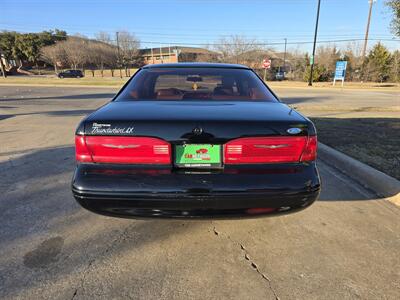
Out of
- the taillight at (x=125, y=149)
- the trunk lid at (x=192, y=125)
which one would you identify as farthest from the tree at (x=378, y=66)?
the taillight at (x=125, y=149)

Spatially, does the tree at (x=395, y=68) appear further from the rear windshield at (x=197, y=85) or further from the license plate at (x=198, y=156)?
the license plate at (x=198, y=156)

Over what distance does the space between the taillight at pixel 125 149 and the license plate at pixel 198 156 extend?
→ 3.3 inches

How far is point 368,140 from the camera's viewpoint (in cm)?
586

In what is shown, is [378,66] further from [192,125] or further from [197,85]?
[192,125]

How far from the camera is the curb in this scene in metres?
3.61

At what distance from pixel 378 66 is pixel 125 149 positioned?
43.3 meters

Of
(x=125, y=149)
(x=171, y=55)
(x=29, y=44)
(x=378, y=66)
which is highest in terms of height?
(x=29, y=44)

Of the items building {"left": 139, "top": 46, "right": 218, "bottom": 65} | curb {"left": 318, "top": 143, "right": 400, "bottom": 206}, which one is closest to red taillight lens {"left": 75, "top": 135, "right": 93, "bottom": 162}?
curb {"left": 318, "top": 143, "right": 400, "bottom": 206}

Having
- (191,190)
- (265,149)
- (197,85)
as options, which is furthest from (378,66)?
(191,190)

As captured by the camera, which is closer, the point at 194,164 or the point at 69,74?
the point at 194,164

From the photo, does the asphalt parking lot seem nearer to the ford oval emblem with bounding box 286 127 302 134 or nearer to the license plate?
the license plate

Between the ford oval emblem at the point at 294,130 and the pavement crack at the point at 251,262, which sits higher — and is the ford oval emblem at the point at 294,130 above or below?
above

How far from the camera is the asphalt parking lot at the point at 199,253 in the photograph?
2.09 meters

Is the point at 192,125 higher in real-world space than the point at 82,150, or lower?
higher
